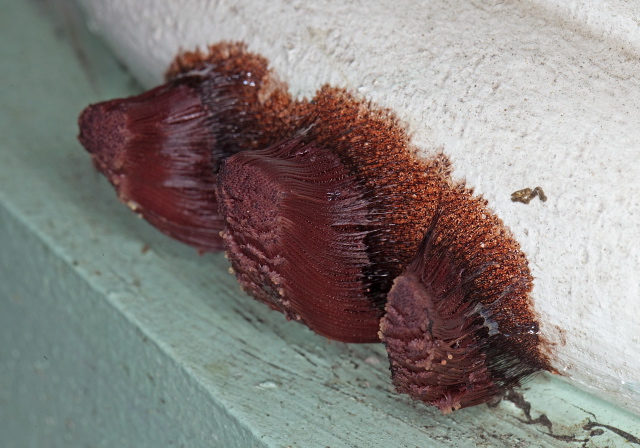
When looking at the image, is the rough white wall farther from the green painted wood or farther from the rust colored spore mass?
the green painted wood

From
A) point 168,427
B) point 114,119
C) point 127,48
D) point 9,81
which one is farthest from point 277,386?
point 9,81

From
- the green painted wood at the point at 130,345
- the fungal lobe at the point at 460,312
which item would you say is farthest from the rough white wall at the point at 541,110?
the green painted wood at the point at 130,345

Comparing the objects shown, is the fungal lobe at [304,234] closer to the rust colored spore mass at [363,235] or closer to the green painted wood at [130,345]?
the rust colored spore mass at [363,235]

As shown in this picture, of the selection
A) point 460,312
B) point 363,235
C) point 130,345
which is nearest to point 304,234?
point 363,235

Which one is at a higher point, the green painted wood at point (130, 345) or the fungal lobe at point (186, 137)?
the fungal lobe at point (186, 137)

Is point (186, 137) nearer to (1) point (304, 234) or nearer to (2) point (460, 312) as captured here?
(1) point (304, 234)

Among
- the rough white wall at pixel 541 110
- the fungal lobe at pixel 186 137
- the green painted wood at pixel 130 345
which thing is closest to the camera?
the rough white wall at pixel 541 110
